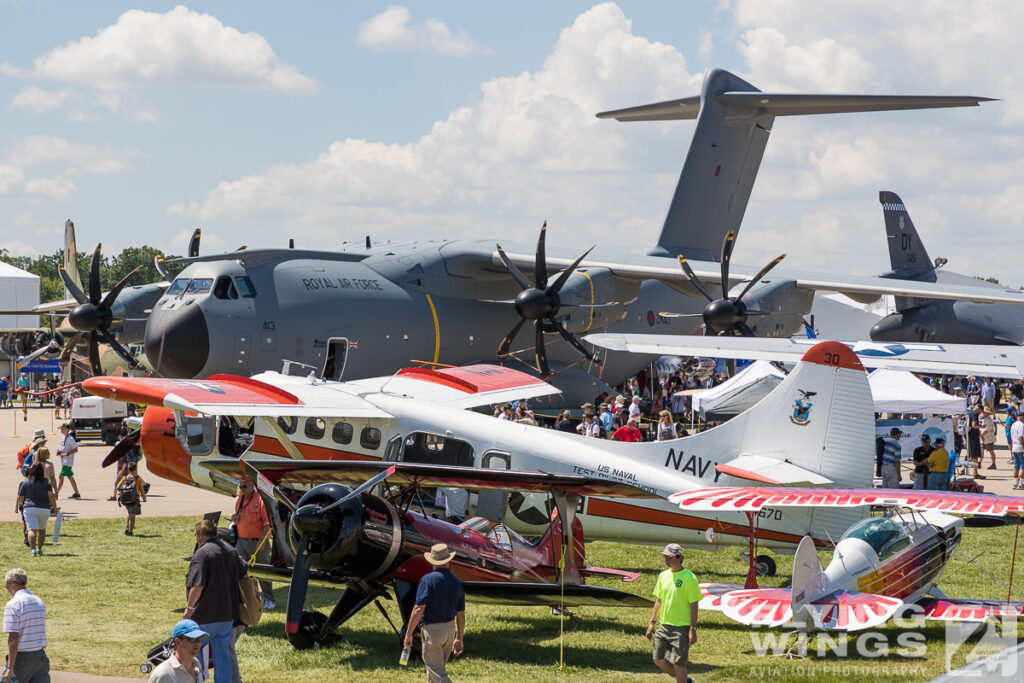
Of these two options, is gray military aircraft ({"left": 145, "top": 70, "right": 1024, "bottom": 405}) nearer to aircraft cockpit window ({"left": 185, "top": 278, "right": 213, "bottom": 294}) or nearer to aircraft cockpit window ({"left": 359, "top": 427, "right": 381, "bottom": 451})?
aircraft cockpit window ({"left": 185, "top": 278, "right": 213, "bottom": 294})

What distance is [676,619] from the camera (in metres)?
9.70

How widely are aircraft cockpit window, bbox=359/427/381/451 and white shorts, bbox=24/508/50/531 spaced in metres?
5.47

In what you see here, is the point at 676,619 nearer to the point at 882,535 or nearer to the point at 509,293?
the point at 882,535

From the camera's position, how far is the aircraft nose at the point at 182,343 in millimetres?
23531

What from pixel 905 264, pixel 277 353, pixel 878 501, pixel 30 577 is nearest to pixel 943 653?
pixel 878 501

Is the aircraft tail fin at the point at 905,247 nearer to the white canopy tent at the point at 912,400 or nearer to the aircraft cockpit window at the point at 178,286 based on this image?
the white canopy tent at the point at 912,400

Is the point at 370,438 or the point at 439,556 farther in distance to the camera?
the point at 370,438

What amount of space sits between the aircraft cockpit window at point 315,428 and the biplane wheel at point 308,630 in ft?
13.3

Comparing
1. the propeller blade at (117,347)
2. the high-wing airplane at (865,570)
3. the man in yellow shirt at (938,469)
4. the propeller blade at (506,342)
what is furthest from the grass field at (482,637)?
the propeller blade at (117,347)

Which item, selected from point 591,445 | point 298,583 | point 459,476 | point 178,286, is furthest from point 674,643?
point 178,286

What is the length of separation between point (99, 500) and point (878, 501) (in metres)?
17.1

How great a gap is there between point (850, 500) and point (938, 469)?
35.7 ft

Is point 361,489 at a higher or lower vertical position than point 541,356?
lower

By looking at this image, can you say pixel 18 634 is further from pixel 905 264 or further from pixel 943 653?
pixel 905 264
